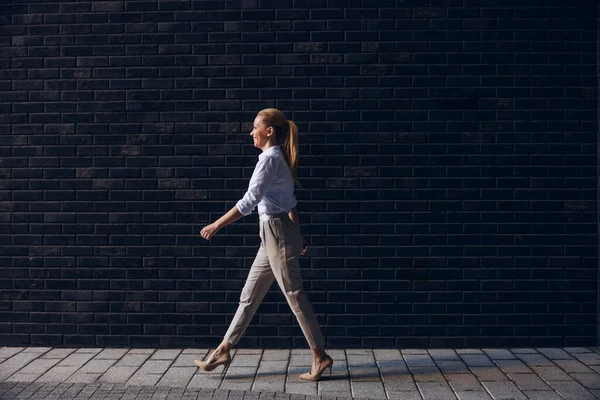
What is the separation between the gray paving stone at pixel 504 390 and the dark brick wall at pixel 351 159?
1.08 m

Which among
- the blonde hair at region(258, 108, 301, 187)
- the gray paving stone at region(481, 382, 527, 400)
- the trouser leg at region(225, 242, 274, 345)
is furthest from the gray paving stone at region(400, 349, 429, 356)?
the blonde hair at region(258, 108, 301, 187)

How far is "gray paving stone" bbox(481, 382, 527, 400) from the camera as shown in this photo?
475 cm

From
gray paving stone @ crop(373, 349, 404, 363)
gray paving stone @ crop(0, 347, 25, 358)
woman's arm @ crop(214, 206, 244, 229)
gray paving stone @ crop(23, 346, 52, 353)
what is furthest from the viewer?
gray paving stone @ crop(23, 346, 52, 353)

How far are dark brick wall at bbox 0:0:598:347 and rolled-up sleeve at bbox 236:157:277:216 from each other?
1094 mm

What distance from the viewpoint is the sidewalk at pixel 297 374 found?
15.8 feet

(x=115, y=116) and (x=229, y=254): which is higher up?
(x=115, y=116)

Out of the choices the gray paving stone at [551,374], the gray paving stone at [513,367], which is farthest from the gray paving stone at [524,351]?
the gray paving stone at [551,374]

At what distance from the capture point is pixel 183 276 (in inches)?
244

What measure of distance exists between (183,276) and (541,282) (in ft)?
10.1

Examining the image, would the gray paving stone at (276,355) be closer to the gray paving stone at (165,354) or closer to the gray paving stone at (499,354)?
the gray paving stone at (165,354)

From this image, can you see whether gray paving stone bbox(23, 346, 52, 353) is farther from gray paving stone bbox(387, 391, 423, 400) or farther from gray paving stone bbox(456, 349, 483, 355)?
gray paving stone bbox(456, 349, 483, 355)

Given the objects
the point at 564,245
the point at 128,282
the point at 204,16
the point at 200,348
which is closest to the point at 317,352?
the point at 200,348

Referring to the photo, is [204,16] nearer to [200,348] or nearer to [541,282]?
[200,348]

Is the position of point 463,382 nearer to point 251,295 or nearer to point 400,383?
Answer: point 400,383
